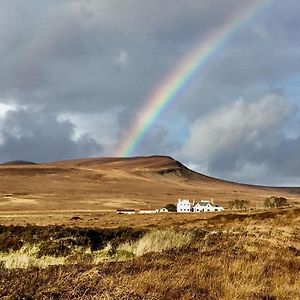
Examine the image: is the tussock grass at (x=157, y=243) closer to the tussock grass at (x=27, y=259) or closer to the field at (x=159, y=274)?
the field at (x=159, y=274)

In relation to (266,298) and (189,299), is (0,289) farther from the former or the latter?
(266,298)

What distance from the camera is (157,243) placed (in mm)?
18656

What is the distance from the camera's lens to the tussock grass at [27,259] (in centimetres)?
1364

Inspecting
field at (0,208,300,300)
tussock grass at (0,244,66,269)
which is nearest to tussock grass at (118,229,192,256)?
field at (0,208,300,300)

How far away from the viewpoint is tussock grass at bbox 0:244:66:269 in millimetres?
13635

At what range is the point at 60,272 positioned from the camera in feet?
34.1

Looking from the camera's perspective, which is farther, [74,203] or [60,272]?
[74,203]

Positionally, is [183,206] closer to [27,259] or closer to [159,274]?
[27,259]

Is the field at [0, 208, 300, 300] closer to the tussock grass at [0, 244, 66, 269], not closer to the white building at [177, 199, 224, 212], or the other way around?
the tussock grass at [0, 244, 66, 269]

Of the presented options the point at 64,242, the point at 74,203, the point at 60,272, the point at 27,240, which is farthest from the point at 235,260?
the point at 74,203

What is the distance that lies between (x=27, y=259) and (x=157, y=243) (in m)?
5.51

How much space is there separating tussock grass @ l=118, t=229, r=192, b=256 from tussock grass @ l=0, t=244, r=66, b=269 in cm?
286

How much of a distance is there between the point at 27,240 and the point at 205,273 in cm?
1026

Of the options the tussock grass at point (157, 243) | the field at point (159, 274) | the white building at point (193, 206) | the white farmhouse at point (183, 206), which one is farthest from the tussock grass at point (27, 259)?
the white farmhouse at point (183, 206)
